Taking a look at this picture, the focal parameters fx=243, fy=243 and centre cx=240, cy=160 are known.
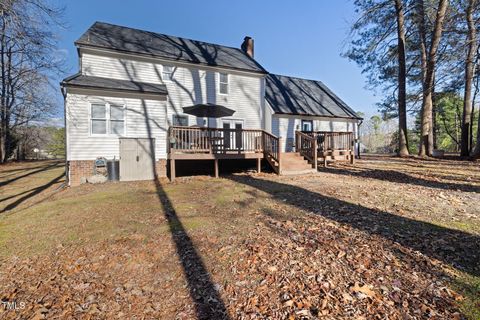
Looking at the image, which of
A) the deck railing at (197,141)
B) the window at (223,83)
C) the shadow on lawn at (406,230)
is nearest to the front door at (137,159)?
the deck railing at (197,141)

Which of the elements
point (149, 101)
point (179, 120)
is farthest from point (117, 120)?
point (179, 120)

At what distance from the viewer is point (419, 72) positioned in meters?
21.1

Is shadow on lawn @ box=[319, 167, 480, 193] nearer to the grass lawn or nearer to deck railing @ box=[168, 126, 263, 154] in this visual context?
the grass lawn

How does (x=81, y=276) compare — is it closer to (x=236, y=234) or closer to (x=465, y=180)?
(x=236, y=234)

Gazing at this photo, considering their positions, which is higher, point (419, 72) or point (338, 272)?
point (419, 72)

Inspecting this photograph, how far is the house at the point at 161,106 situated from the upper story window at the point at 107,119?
4 centimetres

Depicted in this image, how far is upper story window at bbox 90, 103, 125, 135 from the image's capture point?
10.2 metres

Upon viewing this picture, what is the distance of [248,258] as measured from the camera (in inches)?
138

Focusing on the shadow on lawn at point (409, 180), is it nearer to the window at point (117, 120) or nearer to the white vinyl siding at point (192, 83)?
the white vinyl siding at point (192, 83)

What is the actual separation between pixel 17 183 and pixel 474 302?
16985 millimetres

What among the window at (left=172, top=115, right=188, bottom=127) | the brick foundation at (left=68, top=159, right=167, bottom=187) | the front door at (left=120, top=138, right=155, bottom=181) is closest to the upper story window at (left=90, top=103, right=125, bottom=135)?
the front door at (left=120, top=138, right=155, bottom=181)

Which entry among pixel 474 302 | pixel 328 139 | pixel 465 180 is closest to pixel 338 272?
pixel 474 302

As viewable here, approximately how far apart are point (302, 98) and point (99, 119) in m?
14.1

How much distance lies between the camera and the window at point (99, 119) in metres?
10.2
